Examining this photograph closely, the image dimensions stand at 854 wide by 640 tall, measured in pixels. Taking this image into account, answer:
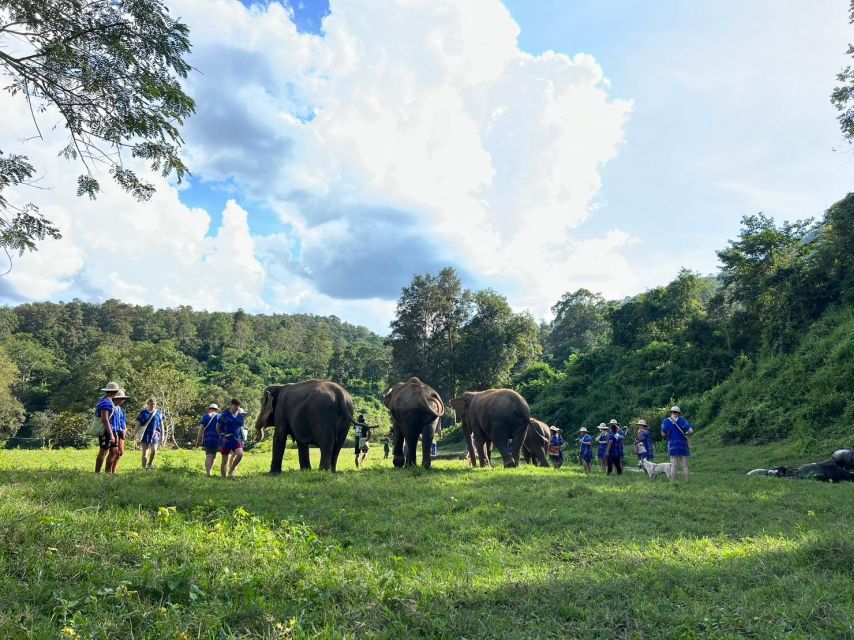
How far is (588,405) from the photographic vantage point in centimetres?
3666

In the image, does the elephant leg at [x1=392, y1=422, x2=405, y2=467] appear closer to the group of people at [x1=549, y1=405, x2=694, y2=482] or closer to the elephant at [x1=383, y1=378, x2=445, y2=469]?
the elephant at [x1=383, y1=378, x2=445, y2=469]

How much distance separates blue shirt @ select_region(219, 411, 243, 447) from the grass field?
3028 millimetres

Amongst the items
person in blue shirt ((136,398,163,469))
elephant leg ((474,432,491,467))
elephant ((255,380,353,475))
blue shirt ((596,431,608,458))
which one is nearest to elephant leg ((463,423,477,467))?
elephant leg ((474,432,491,467))

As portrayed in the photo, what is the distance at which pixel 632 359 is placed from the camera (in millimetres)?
38125

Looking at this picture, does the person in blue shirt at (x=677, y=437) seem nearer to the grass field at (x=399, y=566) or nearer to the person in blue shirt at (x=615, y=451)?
the person in blue shirt at (x=615, y=451)

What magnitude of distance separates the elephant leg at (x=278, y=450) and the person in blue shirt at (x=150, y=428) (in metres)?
3.10

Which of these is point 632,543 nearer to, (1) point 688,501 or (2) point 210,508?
(1) point 688,501

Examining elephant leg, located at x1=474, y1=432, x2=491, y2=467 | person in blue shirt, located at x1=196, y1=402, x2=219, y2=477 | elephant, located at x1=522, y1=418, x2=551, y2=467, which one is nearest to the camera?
person in blue shirt, located at x1=196, y1=402, x2=219, y2=477

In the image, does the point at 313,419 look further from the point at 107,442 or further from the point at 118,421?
the point at 107,442

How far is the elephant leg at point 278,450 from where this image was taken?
42.7 ft

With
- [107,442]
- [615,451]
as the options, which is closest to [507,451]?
[615,451]

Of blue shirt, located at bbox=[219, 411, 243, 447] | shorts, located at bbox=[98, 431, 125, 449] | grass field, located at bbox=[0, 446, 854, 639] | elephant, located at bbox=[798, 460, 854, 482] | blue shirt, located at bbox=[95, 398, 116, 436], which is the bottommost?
grass field, located at bbox=[0, 446, 854, 639]

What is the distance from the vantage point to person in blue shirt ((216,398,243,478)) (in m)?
12.2

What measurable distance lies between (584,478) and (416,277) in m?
34.0
